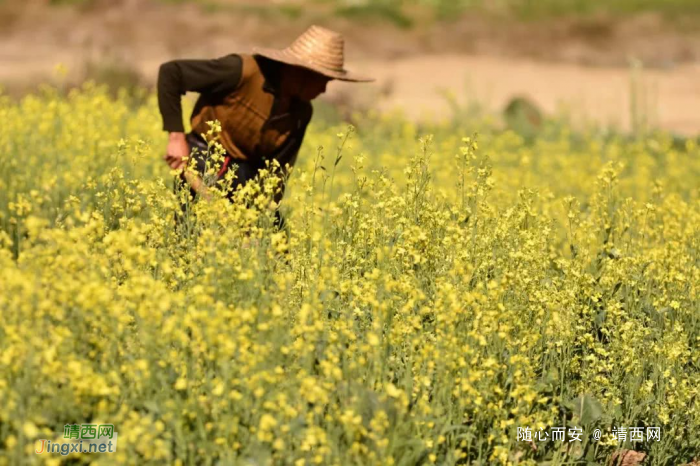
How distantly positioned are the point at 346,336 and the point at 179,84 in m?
2.14

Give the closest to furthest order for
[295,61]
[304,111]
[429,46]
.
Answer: [295,61] < [304,111] < [429,46]

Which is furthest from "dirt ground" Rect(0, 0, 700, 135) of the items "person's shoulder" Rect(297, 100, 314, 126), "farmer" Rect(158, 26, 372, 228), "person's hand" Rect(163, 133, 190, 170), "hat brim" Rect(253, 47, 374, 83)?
"person's hand" Rect(163, 133, 190, 170)

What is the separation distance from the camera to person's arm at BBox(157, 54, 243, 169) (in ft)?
18.5

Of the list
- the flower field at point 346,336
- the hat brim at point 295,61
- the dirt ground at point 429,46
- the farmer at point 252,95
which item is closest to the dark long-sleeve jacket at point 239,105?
the farmer at point 252,95

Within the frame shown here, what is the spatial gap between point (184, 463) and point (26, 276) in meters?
0.76

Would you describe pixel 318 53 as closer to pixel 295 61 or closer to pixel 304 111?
pixel 295 61

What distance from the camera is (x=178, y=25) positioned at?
82.0 feet

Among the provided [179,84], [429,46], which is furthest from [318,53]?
[429,46]

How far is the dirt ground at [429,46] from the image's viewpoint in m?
19.1

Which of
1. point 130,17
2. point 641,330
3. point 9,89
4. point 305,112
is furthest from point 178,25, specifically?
point 641,330

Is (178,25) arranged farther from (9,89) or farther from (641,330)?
(641,330)

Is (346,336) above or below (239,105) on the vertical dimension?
below

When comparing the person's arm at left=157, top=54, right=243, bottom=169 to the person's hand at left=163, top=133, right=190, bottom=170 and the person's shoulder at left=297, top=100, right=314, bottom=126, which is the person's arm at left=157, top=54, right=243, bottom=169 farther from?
the person's shoulder at left=297, top=100, right=314, bottom=126

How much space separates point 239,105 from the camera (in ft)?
19.0
